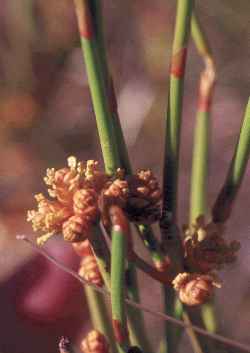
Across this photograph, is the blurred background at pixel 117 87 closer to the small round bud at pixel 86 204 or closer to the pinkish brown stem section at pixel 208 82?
the pinkish brown stem section at pixel 208 82

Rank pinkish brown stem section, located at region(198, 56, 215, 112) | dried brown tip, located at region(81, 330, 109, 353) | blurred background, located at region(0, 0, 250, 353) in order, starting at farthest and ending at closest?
blurred background, located at region(0, 0, 250, 353) → pinkish brown stem section, located at region(198, 56, 215, 112) → dried brown tip, located at region(81, 330, 109, 353)

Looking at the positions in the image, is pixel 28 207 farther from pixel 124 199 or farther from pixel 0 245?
pixel 124 199

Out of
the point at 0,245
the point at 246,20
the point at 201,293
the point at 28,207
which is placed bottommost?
the point at 201,293

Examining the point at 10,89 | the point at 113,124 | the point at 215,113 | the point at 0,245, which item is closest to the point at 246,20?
the point at 215,113

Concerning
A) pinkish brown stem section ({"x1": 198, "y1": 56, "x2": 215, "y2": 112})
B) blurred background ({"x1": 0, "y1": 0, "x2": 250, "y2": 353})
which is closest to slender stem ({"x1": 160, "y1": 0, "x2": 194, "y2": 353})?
pinkish brown stem section ({"x1": 198, "y1": 56, "x2": 215, "y2": 112})

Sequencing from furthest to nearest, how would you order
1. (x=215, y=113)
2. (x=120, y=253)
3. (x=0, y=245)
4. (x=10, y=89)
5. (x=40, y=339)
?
(x=215, y=113) < (x=10, y=89) < (x=0, y=245) < (x=40, y=339) < (x=120, y=253)

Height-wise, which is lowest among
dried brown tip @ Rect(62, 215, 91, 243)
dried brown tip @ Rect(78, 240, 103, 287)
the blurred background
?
dried brown tip @ Rect(62, 215, 91, 243)

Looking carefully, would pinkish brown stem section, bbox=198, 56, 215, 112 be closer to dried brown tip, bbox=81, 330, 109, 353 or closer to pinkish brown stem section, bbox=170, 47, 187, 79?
pinkish brown stem section, bbox=170, 47, 187, 79
